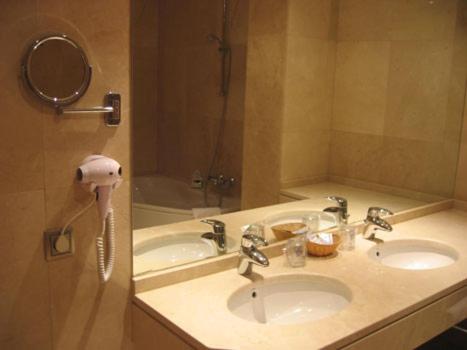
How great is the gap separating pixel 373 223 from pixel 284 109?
61 centimetres

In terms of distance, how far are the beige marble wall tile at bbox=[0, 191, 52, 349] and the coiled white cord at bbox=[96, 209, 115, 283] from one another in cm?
14

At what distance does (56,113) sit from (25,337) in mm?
583

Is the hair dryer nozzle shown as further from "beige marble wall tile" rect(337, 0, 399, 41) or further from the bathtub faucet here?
"beige marble wall tile" rect(337, 0, 399, 41)

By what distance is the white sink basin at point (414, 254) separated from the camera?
210cm

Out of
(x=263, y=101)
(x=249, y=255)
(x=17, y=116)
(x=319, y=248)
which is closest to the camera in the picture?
(x=17, y=116)

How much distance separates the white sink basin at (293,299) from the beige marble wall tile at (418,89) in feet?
3.72

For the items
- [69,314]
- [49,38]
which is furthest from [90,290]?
[49,38]

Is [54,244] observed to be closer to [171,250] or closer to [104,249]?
[104,249]

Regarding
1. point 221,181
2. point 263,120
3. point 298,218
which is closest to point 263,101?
point 263,120

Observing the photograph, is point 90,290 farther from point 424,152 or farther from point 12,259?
point 424,152

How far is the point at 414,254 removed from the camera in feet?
7.14

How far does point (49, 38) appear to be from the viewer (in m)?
1.23

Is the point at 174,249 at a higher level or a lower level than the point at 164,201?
lower

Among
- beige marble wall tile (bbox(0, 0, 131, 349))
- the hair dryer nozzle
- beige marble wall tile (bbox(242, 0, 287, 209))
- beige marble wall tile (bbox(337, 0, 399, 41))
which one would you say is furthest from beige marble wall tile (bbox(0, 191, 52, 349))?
beige marble wall tile (bbox(337, 0, 399, 41))
